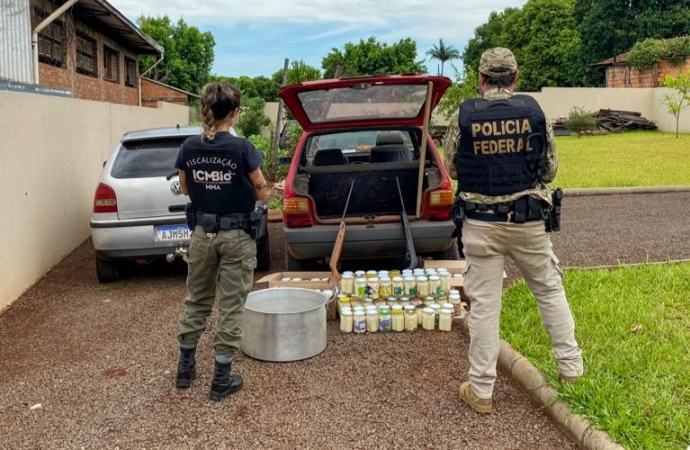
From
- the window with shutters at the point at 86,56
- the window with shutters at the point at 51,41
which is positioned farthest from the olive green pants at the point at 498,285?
the window with shutters at the point at 86,56

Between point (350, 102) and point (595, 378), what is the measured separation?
319cm

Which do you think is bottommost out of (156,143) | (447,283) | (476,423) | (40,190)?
(476,423)

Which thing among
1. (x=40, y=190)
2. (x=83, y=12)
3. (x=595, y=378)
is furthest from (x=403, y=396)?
(x=83, y=12)

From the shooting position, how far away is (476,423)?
11.2ft

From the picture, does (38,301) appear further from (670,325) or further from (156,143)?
(670,325)

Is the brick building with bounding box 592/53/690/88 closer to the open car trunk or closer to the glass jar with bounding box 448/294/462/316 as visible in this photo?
the open car trunk

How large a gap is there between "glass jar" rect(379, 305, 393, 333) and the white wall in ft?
11.3

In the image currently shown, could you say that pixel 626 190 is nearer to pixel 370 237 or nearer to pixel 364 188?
pixel 364 188

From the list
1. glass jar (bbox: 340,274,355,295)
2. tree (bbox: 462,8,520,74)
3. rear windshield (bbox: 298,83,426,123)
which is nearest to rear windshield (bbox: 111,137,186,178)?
rear windshield (bbox: 298,83,426,123)

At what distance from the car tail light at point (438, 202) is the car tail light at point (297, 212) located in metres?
1.07

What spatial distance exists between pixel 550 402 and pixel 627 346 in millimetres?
895

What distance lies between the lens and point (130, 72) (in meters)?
24.0

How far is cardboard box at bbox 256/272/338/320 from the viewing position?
5.15 metres

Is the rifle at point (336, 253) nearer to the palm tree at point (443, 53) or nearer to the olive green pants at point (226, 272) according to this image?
the olive green pants at point (226, 272)
